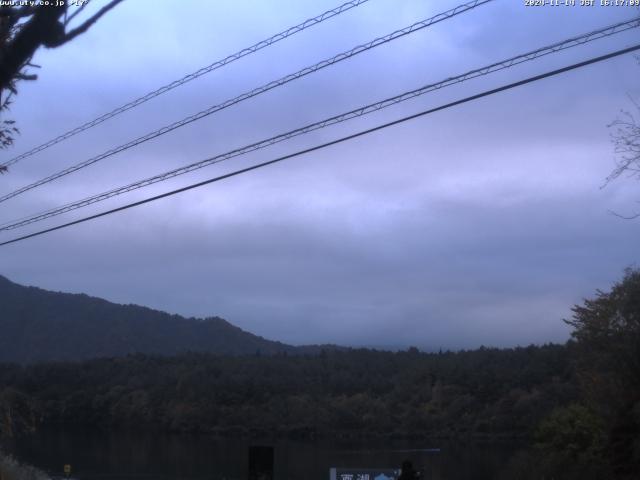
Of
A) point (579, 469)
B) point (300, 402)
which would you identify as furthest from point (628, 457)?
point (300, 402)

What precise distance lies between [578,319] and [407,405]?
112 feet

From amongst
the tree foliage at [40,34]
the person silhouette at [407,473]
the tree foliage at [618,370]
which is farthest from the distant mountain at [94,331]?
the tree foliage at [40,34]

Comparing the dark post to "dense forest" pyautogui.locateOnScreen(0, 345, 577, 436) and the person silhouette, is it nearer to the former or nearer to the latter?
the person silhouette

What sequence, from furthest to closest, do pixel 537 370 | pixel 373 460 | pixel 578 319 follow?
1. pixel 537 370
2. pixel 373 460
3. pixel 578 319

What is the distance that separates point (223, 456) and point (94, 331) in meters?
83.3

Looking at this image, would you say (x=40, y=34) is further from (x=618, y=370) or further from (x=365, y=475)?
(x=618, y=370)

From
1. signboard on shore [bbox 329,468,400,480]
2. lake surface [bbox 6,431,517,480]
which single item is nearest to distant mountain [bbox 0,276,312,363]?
lake surface [bbox 6,431,517,480]

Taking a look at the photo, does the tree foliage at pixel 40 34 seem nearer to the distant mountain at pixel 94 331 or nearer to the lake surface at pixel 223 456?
the lake surface at pixel 223 456

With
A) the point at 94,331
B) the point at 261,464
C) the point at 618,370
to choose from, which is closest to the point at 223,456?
the point at 618,370

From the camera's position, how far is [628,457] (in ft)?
72.9

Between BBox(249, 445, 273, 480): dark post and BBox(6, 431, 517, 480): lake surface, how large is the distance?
17.9m

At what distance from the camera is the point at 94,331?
5049 inches

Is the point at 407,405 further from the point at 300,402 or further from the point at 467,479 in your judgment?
the point at 467,479

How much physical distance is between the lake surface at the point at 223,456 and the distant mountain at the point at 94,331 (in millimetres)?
51351
